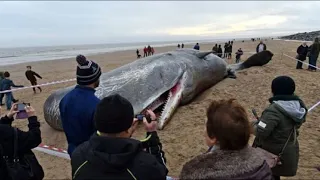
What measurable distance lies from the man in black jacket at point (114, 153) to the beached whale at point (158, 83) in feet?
15.0

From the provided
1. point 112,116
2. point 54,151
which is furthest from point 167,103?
point 112,116

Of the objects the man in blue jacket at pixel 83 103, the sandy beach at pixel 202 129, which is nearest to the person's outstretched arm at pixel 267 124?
the sandy beach at pixel 202 129

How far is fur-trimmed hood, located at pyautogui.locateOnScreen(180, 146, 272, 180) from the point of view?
1.99 m

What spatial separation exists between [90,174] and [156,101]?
5516 mm

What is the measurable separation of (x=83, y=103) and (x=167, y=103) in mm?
4257

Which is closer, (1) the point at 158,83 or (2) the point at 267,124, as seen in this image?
(2) the point at 267,124

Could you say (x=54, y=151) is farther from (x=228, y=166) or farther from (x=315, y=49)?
(x=315, y=49)

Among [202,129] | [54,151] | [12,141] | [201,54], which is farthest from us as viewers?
[201,54]

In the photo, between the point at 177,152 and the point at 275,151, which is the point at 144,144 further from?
the point at 177,152

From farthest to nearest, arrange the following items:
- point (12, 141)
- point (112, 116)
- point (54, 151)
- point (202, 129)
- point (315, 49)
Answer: point (315, 49) < point (202, 129) < point (54, 151) < point (12, 141) < point (112, 116)

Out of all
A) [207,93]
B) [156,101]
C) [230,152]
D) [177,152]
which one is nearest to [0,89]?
[156,101]

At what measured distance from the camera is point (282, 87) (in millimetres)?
3570

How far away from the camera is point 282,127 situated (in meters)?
3.57

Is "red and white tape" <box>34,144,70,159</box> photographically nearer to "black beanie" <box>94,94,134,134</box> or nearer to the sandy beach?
the sandy beach
